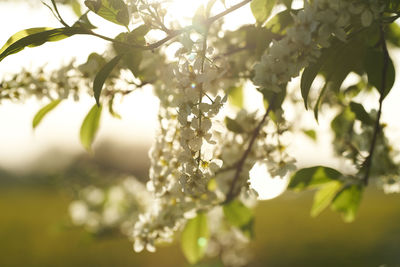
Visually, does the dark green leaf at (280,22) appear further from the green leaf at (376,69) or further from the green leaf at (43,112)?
the green leaf at (43,112)

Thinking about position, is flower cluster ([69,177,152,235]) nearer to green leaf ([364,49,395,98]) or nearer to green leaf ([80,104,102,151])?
green leaf ([80,104,102,151])

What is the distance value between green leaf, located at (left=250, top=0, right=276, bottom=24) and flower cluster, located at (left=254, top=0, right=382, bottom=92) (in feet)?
0.62

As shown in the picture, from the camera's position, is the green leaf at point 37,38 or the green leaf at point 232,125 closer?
the green leaf at point 37,38

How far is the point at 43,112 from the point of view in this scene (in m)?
1.36

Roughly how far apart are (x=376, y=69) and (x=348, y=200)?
537 millimetres

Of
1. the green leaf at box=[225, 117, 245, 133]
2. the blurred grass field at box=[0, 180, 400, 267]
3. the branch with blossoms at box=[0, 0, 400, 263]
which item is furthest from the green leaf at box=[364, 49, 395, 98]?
the blurred grass field at box=[0, 180, 400, 267]

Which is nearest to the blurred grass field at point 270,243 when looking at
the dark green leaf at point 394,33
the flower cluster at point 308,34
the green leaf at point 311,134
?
the green leaf at point 311,134

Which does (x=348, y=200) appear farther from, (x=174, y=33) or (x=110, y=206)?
(x=110, y=206)

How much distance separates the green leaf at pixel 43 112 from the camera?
1332 millimetres

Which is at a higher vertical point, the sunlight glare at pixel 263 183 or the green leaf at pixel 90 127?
the green leaf at pixel 90 127

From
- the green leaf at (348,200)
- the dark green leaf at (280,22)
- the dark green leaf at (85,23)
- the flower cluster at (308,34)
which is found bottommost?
the green leaf at (348,200)

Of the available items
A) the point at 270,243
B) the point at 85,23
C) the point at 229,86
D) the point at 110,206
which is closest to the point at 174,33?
the point at 85,23

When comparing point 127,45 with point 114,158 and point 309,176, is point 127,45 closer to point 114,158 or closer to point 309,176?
point 309,176

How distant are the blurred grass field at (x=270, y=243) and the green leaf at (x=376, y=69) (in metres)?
3.42
